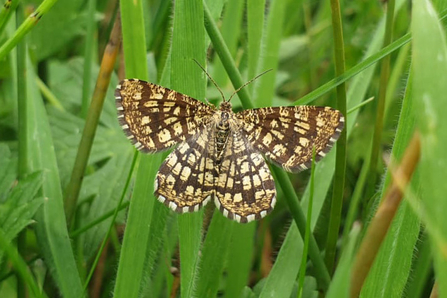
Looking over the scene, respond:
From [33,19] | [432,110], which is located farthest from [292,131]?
[432,110]

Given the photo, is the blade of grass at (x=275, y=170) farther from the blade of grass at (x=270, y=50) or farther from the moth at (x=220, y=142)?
the blade of grass at (x=270, y=50)

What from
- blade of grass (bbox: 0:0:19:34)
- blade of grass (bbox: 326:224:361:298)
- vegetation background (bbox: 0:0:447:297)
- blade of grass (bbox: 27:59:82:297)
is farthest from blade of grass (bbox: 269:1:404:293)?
blade of grass (bbox: 0:0:19:34)

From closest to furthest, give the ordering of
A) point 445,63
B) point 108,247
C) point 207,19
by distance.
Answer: point 445,63
point 207,19
point 108,247

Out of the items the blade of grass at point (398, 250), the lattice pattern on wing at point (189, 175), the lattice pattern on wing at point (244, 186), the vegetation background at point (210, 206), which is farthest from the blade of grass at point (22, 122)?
the blade of grass at point (398, 250)

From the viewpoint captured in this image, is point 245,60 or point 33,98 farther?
point 245,60

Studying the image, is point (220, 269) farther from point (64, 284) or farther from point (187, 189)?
point (64, 284)

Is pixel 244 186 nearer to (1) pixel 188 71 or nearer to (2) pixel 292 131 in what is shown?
(2) pixel 292 131

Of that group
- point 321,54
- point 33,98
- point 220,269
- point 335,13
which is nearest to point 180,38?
point 335,13
